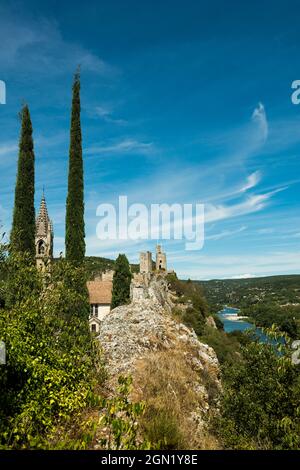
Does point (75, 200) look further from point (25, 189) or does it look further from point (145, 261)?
point (145, 261)

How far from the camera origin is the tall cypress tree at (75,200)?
93.1 feet

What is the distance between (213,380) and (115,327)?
14.1 ft

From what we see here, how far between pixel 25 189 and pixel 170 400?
2408 centimetres

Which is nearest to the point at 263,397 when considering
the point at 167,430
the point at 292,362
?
the point at 292,362

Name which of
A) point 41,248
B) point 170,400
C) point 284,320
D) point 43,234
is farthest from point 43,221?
point 170,400

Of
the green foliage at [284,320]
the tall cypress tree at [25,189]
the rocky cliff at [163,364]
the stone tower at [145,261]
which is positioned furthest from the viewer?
the stone tower at [145,261]

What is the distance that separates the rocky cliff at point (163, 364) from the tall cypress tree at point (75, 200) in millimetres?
12519

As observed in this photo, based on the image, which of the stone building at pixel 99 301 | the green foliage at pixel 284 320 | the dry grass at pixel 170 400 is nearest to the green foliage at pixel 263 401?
the dry grass at pixel 170 400

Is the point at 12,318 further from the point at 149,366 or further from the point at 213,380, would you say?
the point at 213,380

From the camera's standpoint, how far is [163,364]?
11.2 meters

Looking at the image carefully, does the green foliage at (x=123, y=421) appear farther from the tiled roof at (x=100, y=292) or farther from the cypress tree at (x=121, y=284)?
the tiled roof at (x=100, y=292)

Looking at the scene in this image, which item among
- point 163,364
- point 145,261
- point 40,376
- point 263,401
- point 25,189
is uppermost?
point 25,189

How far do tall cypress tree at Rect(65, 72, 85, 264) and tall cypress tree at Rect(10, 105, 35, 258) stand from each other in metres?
2.98

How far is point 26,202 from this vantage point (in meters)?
28.8
